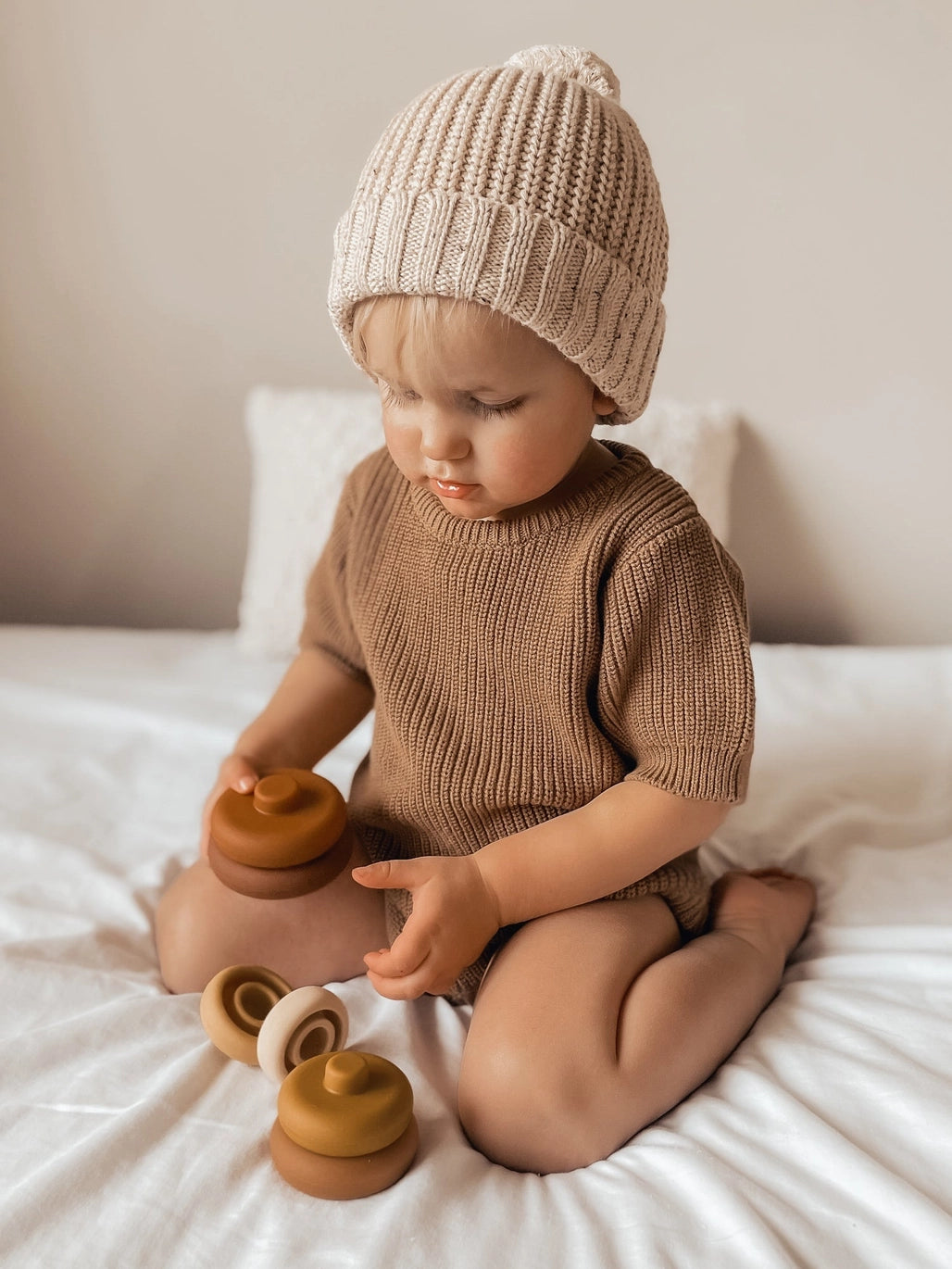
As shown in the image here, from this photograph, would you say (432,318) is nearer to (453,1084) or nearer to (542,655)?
(542,655)

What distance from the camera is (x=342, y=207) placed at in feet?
4.21

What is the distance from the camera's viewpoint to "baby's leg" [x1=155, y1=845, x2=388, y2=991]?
2.66 feet

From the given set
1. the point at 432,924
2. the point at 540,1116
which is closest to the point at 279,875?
the point at 432,924

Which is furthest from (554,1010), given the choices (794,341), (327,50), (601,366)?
(327,50)

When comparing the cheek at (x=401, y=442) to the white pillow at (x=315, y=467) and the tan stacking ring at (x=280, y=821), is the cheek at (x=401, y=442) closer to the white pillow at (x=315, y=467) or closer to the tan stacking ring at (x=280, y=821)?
the tan stacking ring at (x=280, y=821)

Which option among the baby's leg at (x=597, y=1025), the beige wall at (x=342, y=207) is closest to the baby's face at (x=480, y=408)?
the baby's leg at (x=597, y=1025)

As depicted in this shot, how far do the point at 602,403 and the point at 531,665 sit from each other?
180 millimetres

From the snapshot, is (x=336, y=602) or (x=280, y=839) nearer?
(x=280, y=839)

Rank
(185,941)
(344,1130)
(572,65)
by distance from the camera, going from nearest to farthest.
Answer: (344,1130), (572,65), (185,941)

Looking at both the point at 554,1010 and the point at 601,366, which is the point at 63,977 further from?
the point at 601,366

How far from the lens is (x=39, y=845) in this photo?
3.01 feet

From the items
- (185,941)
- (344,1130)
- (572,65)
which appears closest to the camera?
(344,1130)

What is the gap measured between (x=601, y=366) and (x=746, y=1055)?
0.45m

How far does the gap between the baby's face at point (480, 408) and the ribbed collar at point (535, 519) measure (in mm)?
37
